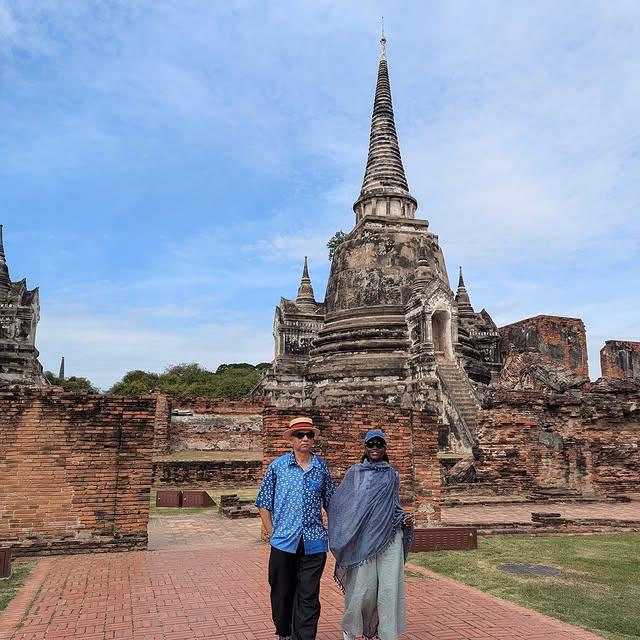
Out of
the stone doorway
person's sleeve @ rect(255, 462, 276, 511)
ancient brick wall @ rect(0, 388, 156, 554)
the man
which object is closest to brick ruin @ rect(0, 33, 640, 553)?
ancient brick wall @ rect(0, 388, 156, 554)

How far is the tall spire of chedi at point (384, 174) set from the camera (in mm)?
34031

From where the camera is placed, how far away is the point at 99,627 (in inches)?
189

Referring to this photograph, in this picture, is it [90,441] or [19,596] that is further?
[90,441]

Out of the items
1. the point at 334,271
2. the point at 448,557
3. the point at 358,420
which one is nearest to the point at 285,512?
the point at 448,557

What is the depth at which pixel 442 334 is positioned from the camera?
2845 centimetres

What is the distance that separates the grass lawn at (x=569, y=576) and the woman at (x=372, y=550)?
1729mm

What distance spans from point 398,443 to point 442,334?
18903 millimetres

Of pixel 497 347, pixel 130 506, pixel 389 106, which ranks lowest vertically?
pixel 130 506

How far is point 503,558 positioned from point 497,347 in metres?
30.0

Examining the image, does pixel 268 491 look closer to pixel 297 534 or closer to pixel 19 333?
pixel 297 534

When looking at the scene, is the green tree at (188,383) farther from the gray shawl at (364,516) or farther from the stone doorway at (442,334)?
the gray shawl at (364,516)

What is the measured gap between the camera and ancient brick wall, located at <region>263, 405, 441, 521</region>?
31.8 ft

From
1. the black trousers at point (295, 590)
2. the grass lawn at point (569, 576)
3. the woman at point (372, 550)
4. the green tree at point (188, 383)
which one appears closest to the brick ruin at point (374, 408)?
the grass lawn at point (569, 576)

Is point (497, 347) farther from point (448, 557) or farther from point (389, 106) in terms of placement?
point (448, 557)
